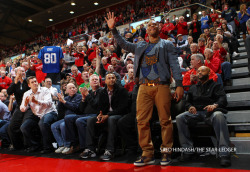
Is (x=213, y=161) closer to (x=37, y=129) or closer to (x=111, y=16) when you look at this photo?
(x=111, y=16)

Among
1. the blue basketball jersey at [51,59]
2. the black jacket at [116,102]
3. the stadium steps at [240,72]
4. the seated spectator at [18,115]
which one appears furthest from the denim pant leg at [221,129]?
the blue basketball jersey at [51,59]

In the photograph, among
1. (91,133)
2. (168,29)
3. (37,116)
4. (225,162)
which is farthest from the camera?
(168,29)

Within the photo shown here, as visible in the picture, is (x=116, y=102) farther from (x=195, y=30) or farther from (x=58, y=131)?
(x=195, y=30)

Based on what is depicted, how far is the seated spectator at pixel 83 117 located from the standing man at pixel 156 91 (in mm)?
1222

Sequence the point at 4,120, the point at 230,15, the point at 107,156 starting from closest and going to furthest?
the point at 107,156, the point at 4,120, the point at 230,15

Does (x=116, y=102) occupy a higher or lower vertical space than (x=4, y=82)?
lower

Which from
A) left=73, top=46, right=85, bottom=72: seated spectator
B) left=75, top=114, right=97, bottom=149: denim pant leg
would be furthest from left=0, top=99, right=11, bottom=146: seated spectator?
left=73, top=46, right=85, bottom=72: seated spectator

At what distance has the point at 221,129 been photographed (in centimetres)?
277

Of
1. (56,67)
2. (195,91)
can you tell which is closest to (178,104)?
(195,91)

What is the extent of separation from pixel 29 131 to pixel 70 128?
1.00 metres

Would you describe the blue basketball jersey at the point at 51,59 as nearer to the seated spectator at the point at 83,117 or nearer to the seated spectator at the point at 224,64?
the seated spectator at the point at 83,117

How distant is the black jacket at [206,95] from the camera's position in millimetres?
3117

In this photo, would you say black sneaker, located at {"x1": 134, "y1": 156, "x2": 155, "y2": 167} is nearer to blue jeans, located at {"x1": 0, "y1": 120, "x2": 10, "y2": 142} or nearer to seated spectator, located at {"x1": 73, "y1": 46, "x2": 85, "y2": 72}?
blue jeans, located at {"x1": 0, "y1": 120, "x2": 10, "y2": 142}

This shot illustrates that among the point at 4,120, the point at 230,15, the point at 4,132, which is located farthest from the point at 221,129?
the point at 230,15
